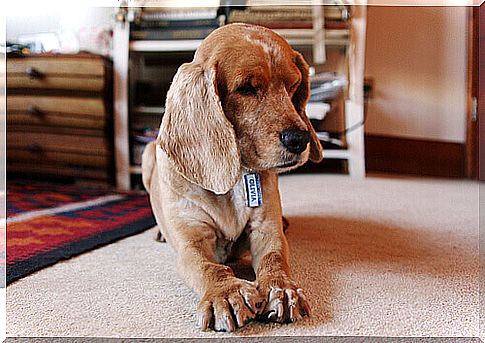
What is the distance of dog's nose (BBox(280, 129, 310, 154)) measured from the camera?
959 mm

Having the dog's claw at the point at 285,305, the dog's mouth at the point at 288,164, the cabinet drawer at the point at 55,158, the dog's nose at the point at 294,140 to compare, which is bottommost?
the dog's claw at the point at 285,305

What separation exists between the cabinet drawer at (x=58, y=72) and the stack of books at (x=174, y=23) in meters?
0.24

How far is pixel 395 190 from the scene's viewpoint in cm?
233

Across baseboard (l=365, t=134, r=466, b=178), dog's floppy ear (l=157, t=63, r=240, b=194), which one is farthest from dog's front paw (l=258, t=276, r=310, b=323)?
baseboard (l=365, t=134, r=466, b=178)

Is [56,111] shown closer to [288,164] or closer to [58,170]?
[58,170]

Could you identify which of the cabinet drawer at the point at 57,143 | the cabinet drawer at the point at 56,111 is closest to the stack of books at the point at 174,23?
the cabinet drawer at the point at 56,111

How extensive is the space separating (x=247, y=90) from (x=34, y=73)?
1.73 m

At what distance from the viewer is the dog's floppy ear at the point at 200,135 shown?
98 centimetres

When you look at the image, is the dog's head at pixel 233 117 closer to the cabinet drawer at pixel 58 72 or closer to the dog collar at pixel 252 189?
the dog collar at pixel 252 189

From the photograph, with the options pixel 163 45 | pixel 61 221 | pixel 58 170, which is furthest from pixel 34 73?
pixel 61 221

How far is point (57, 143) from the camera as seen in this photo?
2.55 meters

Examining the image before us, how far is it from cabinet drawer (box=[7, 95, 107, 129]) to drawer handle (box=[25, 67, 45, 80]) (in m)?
0.09

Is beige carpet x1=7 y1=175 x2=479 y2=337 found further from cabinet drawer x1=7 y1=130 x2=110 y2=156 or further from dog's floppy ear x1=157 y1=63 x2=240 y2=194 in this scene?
cabinet drawer x1=7 y1=130 x2=110 y2=156

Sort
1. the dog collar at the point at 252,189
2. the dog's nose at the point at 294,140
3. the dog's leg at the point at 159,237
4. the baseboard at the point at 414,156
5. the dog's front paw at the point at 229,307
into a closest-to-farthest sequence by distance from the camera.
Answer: the dog's front paw at the point at 229,307 → the dog's nose at the point at 294,140 → the dog collar at the point at 252,189 → the dog's leg at the point at 159,237 → the baseboard at the point at 414,156
